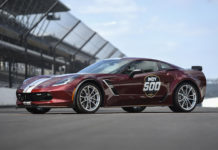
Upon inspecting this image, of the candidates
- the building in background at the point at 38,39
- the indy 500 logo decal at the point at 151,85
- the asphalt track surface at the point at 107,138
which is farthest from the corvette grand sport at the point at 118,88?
the building in background at the point at 38,39

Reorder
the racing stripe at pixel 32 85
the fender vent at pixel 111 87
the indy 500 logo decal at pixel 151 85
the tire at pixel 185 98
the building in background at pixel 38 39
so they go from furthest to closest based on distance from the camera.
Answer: the building in background at pixel 38 39, the tire at pixel 185 98, the indy 500 logo decal at pixel 151 85, the fender vent at pixel 111 87, the racing stripe at pixel 32 85

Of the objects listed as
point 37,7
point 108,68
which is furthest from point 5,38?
point 108,68

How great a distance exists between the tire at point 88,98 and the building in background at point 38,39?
6.92m

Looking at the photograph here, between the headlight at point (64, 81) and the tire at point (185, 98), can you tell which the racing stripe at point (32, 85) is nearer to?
the headlight at point (64, 81)

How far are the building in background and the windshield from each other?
19.6 ft

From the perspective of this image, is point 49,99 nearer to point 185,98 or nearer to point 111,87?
point 111,87

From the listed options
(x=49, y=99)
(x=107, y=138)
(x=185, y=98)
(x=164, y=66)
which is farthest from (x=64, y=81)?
(x=107, y=138)

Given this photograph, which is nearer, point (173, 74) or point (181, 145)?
point (181, 145)

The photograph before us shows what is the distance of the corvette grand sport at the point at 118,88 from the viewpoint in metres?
7.48

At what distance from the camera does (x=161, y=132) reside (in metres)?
4.31

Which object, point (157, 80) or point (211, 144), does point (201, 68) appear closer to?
point (157, 80)

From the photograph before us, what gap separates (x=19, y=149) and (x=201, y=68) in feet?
23.1

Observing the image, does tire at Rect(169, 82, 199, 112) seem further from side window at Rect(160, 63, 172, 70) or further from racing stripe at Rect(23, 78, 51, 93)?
racing stripe at Rect(23, 78, 51, 93)

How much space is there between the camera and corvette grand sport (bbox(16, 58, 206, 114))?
748 cm
